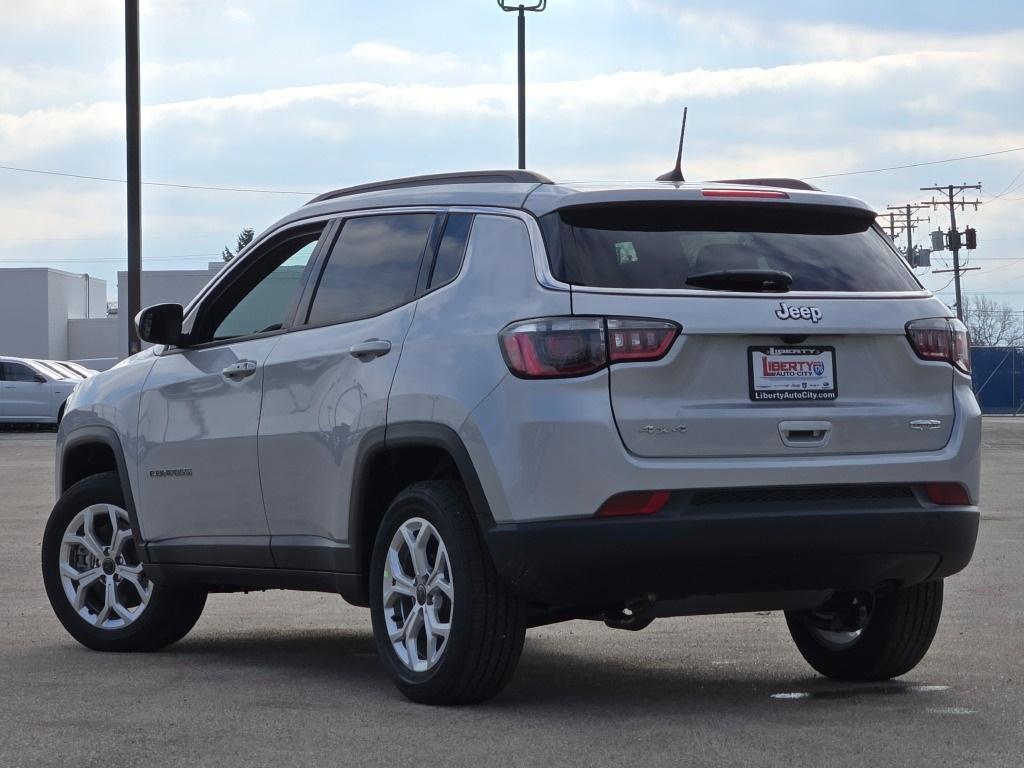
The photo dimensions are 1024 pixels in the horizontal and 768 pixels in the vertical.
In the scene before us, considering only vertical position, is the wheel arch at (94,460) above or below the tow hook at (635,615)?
above

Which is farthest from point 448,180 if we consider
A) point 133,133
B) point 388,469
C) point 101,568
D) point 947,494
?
point 133,133

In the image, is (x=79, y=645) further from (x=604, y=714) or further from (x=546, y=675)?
(x=604, y=714)

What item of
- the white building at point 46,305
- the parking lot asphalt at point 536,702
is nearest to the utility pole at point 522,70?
the parking lot asphalt at point 536,702

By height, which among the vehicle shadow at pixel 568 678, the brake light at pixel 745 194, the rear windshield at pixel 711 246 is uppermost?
the brake light at pixel 745 194

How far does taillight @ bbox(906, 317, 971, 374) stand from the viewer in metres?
6.22

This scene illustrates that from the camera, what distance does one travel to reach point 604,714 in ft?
20.2

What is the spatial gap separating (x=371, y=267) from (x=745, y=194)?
151cm

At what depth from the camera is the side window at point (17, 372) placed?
36375mm

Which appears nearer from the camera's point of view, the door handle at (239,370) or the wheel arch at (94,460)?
the door handle at (239,370)

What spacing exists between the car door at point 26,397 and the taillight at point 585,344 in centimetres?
3184

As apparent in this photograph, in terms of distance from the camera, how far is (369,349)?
6.55 m

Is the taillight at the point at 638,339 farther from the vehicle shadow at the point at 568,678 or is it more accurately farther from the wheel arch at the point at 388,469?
the vehicle shadow at the point at 568,678

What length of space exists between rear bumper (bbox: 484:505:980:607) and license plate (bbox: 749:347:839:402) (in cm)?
40

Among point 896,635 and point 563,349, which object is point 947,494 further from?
point 563,349
